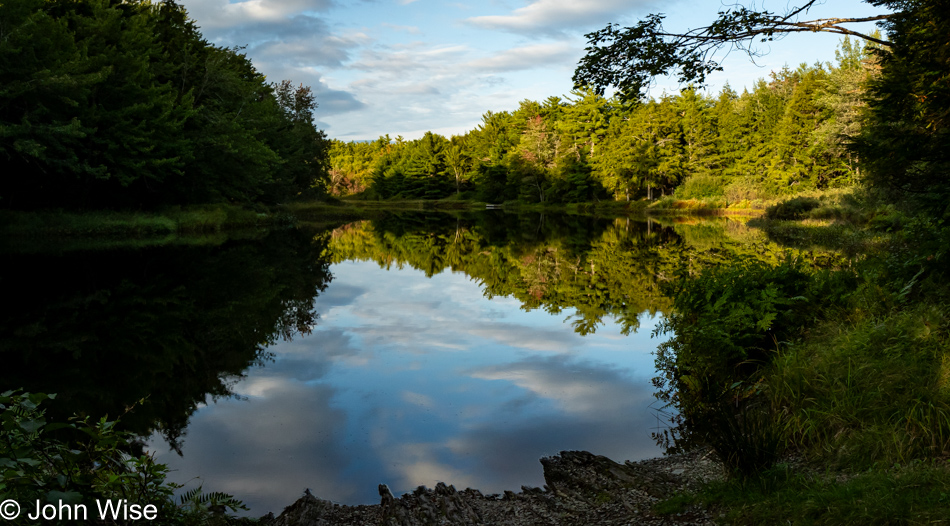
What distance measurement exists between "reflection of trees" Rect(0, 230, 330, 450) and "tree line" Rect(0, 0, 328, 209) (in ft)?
24.1

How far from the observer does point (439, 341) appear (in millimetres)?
9859

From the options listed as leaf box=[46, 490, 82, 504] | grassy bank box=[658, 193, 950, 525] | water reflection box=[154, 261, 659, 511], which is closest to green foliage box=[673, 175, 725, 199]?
water reflection box=[154, 261, 659, 511]

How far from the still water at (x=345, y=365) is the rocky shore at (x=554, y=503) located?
0.33 m

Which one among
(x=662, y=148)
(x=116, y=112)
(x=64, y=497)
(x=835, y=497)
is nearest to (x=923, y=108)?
(x=835, y=497)

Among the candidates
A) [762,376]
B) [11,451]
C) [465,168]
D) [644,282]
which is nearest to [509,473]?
[762,376]

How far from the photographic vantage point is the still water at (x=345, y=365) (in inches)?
212

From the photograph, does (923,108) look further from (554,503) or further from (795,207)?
(795,207)

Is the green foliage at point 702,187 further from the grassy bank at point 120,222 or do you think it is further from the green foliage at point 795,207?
the grassy bank at point 120,222

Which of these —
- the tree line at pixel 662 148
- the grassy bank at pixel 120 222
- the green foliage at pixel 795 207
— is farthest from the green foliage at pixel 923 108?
the green foliage at pixel 795 207

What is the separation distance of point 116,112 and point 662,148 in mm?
43154

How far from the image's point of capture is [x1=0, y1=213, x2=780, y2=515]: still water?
5395 millimetres

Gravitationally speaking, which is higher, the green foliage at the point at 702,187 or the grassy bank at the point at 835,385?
the green foliage at the point at 702,187

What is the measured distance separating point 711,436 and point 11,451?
4021 millimetres

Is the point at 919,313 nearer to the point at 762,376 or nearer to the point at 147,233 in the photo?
the point at 762,376
